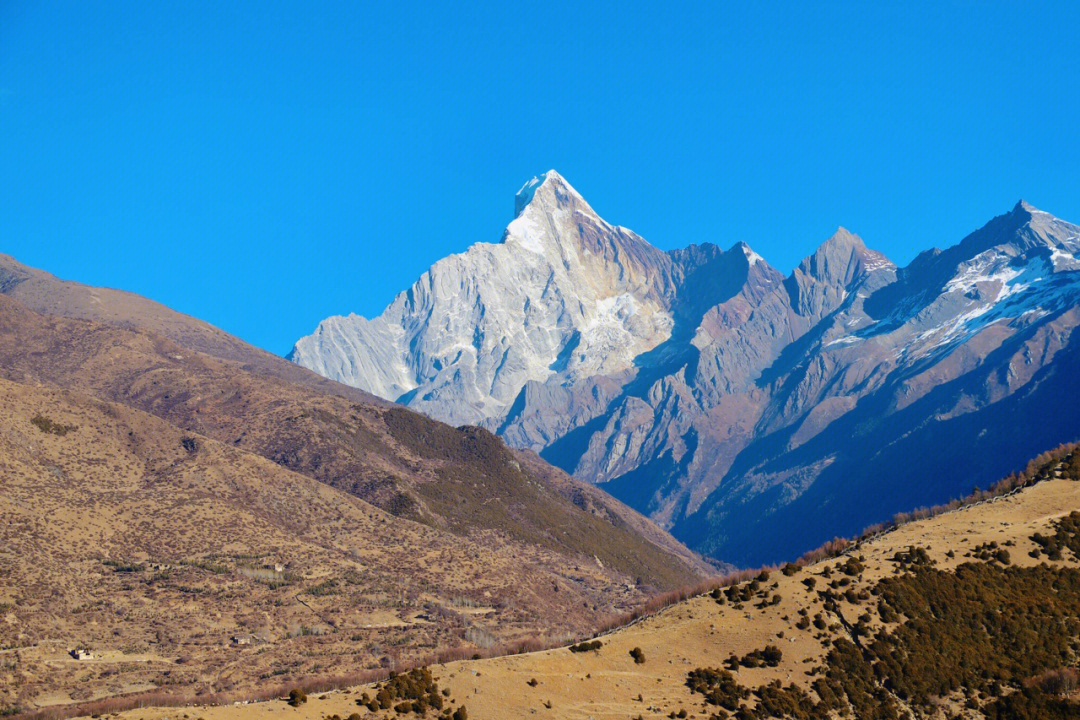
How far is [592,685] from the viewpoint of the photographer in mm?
77500

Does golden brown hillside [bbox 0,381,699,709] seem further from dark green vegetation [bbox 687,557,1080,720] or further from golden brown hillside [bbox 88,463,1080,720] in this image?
dark green vegetation [bbox 687,557,1080,720]

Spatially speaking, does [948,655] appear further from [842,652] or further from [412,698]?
[412,698]

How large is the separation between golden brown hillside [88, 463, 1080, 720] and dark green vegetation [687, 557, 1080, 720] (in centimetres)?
11

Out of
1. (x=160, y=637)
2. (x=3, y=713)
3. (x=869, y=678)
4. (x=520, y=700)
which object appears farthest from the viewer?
(x=160, y=637)

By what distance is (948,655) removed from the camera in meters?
83.5

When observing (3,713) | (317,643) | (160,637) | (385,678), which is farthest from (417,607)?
(385,678)

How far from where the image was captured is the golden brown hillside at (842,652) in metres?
75.7

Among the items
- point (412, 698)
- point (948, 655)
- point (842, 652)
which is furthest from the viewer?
point (948, 655)

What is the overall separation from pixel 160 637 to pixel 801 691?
377ft

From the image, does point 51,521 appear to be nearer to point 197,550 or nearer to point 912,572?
point 197,550

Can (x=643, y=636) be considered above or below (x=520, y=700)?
above

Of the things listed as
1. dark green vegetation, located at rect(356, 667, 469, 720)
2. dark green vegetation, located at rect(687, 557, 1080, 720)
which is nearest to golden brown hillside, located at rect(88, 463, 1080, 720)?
dark green vegetation, located at rect(687, 557, 1080, 720)

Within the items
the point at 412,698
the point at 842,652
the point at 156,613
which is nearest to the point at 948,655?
the point at 842,652

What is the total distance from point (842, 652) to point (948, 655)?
355 inches
